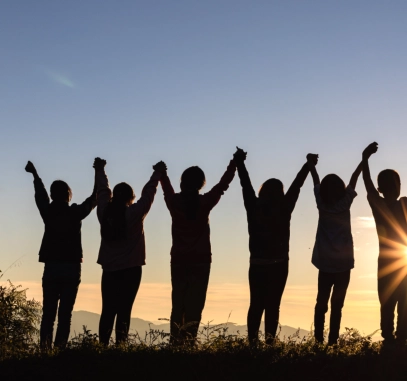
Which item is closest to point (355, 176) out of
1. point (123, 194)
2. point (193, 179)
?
point (193, 179)

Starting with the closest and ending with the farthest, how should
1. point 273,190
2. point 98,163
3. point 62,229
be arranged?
point 273,190
point 62,229
point 98,163

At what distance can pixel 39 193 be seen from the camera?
11.4 m

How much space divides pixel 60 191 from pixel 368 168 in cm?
468

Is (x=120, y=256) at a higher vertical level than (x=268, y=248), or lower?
lower

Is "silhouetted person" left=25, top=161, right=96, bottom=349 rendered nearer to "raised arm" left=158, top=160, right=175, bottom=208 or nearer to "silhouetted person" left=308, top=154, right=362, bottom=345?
"raised arm" left=158, top=160, right=175, bottom=208

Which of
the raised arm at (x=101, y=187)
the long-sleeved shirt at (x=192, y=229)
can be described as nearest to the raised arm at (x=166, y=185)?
the long-sleeved shirt at (x=192, y=229)

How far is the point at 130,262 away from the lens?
10.4 metres

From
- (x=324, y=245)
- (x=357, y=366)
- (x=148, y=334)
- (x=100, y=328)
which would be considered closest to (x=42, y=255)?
(x=100, y=328)

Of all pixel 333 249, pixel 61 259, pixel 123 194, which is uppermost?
pixel 123 194

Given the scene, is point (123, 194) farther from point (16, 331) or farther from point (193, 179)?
point (16, 331)

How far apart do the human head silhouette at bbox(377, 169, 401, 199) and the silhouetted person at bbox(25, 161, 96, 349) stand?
4417 millimetres

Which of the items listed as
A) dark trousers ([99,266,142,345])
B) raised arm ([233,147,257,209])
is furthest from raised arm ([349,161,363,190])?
dark trousers ([99,266,142,345])

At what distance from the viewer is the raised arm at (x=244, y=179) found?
430 inches

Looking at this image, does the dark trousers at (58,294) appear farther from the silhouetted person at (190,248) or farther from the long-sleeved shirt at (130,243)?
the silhouetted person at (190,248)
